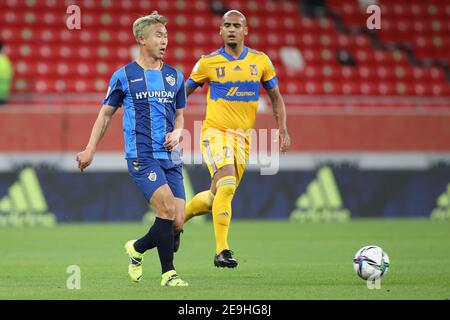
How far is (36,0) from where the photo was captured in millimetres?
21297

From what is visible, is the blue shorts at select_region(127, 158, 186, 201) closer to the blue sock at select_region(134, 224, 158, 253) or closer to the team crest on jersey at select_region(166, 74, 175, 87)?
the blue sock at select_region(134, 224, 158, 253)

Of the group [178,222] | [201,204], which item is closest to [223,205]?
[201,204]

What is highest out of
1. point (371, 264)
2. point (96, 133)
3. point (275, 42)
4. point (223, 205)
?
point (275, 42)

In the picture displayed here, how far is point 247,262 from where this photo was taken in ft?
35.9

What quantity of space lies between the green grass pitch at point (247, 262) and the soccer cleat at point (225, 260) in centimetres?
8

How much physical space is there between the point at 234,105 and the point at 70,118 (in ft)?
24.9

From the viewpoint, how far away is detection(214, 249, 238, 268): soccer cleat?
9727 millimetres

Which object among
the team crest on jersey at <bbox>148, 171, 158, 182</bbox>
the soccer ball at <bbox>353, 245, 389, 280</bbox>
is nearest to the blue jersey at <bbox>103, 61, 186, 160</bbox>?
the team crest on jersey at <bbox>148, 171, 158, 182</bbox>

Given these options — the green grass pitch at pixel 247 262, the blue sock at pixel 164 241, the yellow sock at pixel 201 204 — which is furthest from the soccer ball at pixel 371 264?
the yellow sock at pixel 201 204

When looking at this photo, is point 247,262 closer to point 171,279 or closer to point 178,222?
point 178,222

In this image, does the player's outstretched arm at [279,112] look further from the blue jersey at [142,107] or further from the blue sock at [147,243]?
the blue sock at [147,243]

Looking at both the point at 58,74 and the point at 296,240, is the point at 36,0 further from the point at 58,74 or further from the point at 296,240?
the point at 296,240

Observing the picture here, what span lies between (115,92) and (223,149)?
206cm
